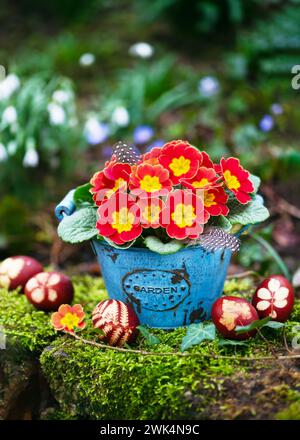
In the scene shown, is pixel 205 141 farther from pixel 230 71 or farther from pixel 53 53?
pixel 53 53

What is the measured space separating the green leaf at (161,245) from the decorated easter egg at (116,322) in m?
0.21

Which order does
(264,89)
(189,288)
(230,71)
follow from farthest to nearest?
(230,71) < (264,89) < (189,288)

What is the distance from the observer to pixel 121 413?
1.85 meters

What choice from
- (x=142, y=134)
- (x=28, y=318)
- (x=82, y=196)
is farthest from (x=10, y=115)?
(x=28, y=318)

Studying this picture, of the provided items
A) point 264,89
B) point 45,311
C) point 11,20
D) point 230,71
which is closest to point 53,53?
point 11,20

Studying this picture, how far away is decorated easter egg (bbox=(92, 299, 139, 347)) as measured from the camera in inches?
75.7

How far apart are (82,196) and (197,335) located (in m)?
0.60

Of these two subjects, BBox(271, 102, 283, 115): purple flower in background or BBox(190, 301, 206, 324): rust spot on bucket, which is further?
BBox(271, 102, 283, 115): purple flower in background

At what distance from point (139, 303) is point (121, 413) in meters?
0.34

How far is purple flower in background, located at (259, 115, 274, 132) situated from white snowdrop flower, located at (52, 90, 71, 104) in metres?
1.15

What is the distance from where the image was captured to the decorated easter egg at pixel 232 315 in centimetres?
188

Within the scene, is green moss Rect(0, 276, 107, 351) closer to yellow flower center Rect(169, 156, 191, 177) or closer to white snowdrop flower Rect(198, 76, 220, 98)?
yellow flower center Rect(169, 156, 191, 177)

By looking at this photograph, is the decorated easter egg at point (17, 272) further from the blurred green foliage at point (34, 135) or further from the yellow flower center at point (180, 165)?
the blurred green foliage at point (34, 135)

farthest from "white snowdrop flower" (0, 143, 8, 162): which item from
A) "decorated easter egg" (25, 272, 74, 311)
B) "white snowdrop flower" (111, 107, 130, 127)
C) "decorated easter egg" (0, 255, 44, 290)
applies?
"decorated easter egg" (25, 272, 74, 311)
